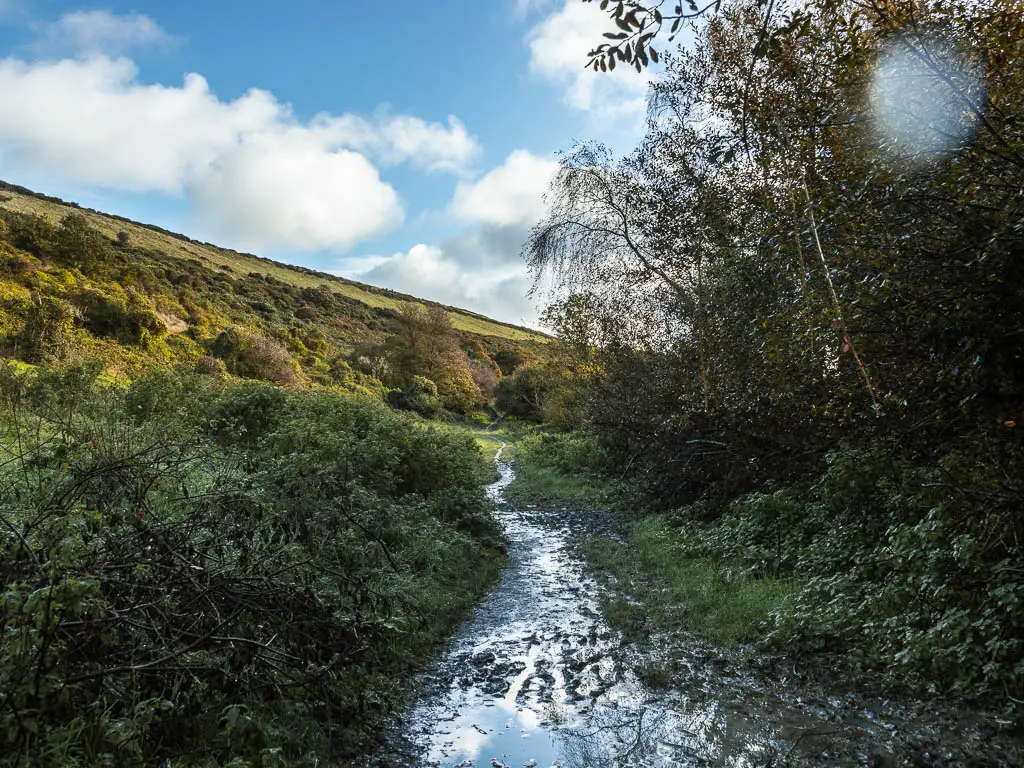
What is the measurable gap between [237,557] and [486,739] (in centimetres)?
267

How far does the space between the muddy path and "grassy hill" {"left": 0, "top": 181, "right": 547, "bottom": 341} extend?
1861 cm

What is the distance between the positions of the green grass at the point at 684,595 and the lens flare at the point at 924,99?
15.5 ft

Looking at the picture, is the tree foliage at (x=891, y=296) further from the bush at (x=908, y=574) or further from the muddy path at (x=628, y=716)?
the muddy path at (x=628, y=716)

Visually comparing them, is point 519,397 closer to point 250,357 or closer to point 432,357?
point 432,357

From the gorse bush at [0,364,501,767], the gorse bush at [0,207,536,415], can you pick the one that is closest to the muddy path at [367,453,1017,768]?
the gorse bush at [0,364,501,767]

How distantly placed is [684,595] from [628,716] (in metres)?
3.20

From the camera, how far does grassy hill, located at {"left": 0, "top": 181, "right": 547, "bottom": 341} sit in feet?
141

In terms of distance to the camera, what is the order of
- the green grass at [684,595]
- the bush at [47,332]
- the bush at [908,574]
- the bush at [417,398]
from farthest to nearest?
the bush at [417,398], the bush at [47,332], the green grass at [684,595], the bush at [908,574]

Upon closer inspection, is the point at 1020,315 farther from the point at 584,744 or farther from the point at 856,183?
the point at 584,744

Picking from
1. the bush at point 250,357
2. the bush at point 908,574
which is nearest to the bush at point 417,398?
the bush at point 250,357

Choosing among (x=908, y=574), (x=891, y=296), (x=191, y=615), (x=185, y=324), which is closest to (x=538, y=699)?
(x=191, y=615)

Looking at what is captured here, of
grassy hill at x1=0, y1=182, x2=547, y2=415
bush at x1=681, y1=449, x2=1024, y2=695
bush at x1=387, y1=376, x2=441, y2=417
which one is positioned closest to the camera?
bush at x1=681, y1=449, x2=1024, y2=695

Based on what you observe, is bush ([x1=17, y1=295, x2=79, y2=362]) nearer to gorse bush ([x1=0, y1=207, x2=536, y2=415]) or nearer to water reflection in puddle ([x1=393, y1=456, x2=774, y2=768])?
gorse bush ([x1=0, y1=207, x2=536, y2=415])

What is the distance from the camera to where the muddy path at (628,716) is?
4172 millimetres
